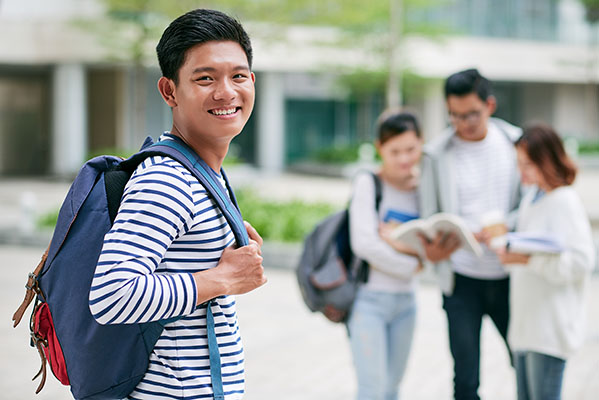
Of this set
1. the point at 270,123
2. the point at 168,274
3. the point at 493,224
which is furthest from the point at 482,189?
the point at 270,123

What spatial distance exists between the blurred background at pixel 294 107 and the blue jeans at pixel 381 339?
4.58ft

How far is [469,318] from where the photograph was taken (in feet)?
13.7

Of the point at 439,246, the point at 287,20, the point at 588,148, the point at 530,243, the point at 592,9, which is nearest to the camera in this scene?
the point at 530,243

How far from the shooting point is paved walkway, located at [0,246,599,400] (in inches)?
219

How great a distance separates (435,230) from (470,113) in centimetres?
67

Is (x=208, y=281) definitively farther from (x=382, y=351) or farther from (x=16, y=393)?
(x=16, y=393)

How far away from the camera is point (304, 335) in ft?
23.8

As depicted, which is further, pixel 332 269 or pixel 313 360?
pixel 313 360

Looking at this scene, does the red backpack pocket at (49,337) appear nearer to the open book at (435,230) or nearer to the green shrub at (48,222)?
the open book at (435,230)

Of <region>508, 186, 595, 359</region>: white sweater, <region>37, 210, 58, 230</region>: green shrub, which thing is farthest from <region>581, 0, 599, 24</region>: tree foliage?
<region>508, 186, 595, 359</region>: white sweater

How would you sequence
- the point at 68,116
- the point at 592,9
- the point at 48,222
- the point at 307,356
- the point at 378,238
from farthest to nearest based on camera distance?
the point at 592,9
the point at 68,116
the point at 48,222
the point at 307,356
the point at 378,238

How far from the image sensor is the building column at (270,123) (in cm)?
3067

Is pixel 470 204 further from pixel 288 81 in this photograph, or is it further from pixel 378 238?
pixel 288 81

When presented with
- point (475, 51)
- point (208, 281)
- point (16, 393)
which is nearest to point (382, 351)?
point (208, 281)
